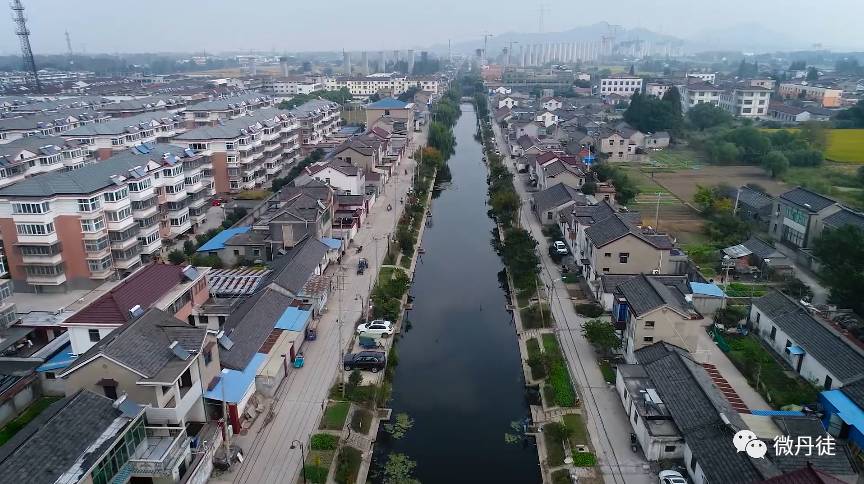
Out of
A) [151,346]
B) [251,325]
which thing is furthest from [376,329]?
[151,346]

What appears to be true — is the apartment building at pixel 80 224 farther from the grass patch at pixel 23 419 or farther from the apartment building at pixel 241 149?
the apartment building at pixel 241 149

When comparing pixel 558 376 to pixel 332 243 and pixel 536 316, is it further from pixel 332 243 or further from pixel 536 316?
pixel 332 243

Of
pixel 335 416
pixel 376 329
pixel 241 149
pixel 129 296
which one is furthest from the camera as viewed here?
pixel 241 149

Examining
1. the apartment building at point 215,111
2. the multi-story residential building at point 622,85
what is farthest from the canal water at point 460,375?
the multi-story residential building at point 622,85

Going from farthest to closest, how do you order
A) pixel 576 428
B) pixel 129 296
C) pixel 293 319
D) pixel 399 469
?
pixel 293 319
pixel 129 296
pixel 576 428
pixel 399 469

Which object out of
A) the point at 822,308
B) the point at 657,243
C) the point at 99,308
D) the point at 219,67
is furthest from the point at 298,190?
the point at 219,67
